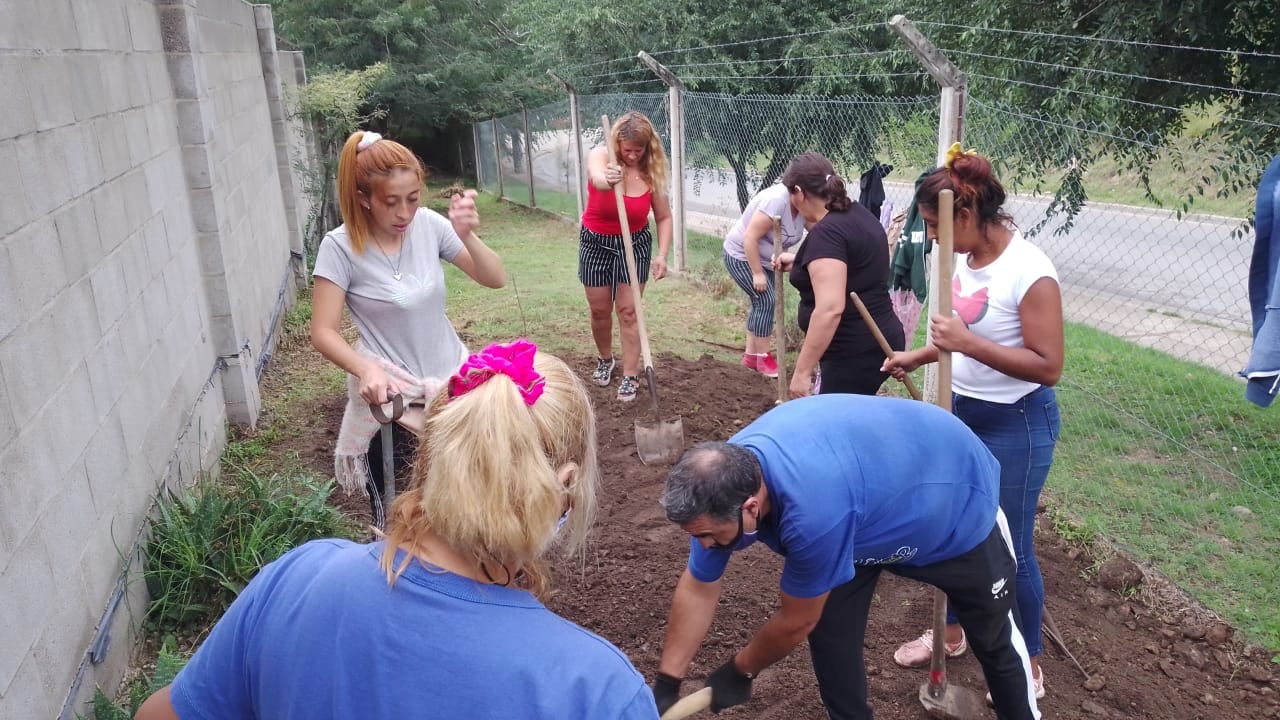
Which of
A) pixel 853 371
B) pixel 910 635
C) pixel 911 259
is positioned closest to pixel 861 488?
pixel 910 635

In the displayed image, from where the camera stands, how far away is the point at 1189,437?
5.01 m

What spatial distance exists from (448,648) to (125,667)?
2.43m

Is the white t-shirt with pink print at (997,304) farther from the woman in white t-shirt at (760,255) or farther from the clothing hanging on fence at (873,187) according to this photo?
the woman in white t-shirt at (760,255)

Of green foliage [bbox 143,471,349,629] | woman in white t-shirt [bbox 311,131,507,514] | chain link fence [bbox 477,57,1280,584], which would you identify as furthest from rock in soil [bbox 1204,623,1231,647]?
green foliage [bbox 143,471,349,629]

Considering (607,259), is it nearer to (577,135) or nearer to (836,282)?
(836,282)

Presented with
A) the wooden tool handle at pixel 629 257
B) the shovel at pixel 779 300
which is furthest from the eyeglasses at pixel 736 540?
the wooden tool handle at pixel 629 257

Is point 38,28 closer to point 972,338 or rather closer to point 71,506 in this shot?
point 71,506

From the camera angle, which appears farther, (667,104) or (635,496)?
(667,104)

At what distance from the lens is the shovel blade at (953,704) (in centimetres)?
287

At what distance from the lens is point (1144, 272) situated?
1040 centimetres

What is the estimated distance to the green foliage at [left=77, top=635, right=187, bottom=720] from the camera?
2477 millimetres

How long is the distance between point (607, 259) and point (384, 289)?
2.65m

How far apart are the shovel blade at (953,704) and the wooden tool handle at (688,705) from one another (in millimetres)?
1050

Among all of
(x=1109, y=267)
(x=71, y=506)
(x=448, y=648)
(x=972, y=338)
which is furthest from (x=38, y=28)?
(x=1109, y=267)
